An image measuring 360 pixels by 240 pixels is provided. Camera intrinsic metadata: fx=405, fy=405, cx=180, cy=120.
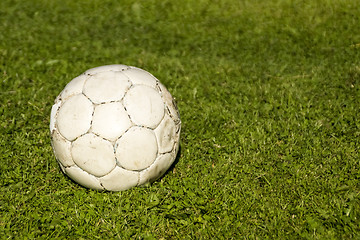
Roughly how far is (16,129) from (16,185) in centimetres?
103

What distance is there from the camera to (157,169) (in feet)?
12.6

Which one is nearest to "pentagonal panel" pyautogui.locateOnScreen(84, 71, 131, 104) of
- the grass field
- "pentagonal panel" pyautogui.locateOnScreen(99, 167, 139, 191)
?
"pentagonal panel" pyautogui.locateOnScreen(99, 167, 139, 191)

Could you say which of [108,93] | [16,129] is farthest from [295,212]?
[16,129]

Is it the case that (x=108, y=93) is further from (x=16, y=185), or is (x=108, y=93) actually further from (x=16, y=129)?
(x=16, y=129)

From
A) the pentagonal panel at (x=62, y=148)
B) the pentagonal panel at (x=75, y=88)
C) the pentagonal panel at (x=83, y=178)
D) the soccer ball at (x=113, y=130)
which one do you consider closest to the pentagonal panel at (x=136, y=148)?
the soccer ball at (x=113, y=130)

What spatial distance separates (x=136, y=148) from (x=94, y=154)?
0.38 metres

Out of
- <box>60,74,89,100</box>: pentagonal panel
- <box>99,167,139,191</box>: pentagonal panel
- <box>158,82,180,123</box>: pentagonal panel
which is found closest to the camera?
<box>99,167,139,191</box>: pentagonal panel

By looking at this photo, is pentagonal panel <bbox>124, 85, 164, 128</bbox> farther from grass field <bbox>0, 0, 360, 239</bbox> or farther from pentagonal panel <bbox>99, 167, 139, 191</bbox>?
grass field <bbox>0, 0, 360, 239</bbox>

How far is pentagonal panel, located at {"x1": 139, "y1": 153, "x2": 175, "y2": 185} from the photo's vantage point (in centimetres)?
376

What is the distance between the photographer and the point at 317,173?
420 cm

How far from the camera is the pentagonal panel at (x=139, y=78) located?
151 inches

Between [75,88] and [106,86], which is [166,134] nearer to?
[106,86]

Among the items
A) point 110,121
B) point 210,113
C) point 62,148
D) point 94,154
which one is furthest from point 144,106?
point 210,113

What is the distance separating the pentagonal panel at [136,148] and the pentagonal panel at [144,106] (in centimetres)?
9
